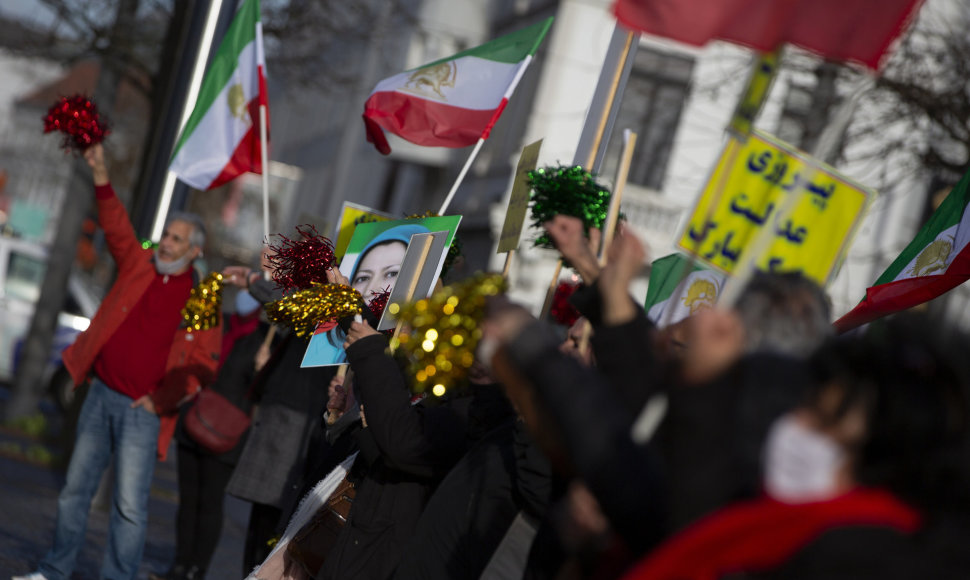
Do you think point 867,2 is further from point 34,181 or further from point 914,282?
point 34,181

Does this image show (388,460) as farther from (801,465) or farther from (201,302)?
(201,302)

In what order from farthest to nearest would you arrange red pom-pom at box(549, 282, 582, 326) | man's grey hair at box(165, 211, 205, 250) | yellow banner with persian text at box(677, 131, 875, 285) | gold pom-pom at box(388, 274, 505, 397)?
red pom-pom at box(549, 282, 582, 326)
man's grey hair at box(165, 211, 205, 250)
yellow banner with persian text at box(677, 131, 875, 285)
gold pom-pom at box(388, 274, 505, 397)

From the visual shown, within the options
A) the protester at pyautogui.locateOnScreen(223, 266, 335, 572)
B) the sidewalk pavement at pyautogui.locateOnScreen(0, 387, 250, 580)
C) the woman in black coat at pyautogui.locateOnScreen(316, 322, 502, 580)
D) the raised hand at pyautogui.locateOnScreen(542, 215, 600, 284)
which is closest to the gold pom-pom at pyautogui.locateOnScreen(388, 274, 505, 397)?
the raised hand at pyautogui.locateOnScreen(542, 215, 600, 284)

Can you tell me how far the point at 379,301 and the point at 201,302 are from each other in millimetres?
1932

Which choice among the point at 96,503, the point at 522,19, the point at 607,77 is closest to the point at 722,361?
the point at 607,77

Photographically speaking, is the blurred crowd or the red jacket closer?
the blurred crowd

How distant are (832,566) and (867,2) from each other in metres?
1.63

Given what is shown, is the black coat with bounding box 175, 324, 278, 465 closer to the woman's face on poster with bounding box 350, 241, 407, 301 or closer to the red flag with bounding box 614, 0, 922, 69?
the woman's face on poster with bounding box 350, 241, 407, 301

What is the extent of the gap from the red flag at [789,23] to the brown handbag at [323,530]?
226 cm

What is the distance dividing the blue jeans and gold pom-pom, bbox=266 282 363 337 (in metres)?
2.03

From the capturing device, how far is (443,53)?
83.6 feet

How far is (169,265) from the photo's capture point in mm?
6586

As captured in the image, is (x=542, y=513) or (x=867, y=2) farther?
(x=542, y=513)

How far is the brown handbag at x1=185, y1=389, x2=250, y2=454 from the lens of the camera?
23.0 feet
